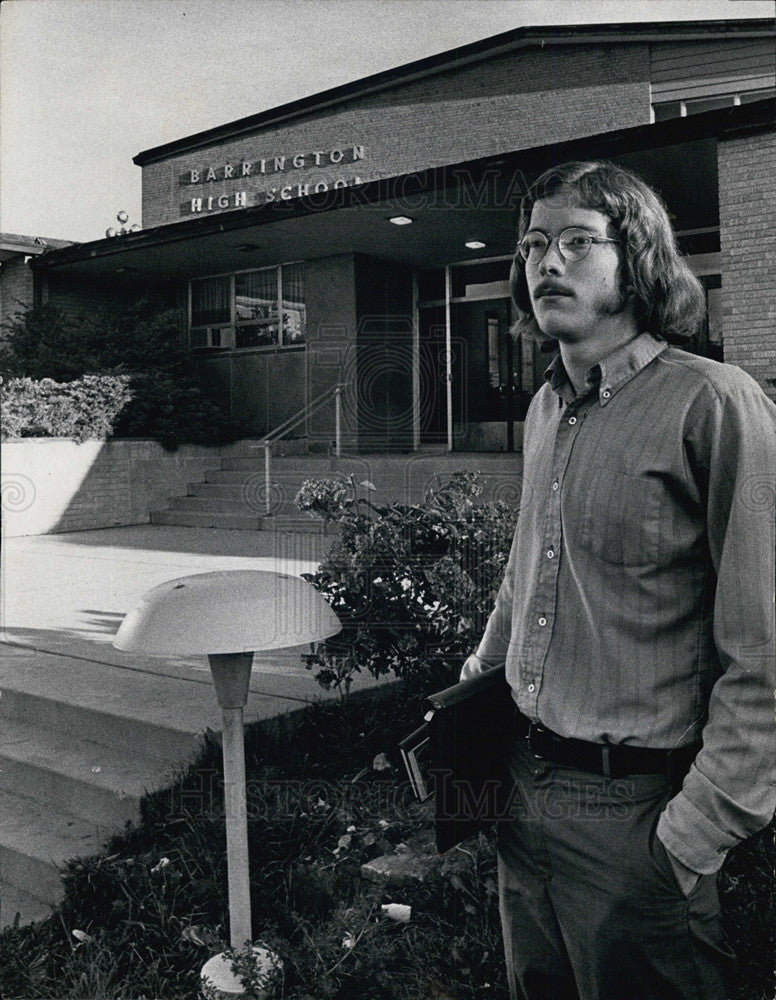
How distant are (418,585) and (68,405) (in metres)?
10.2

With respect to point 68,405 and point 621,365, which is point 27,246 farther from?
point 621,365

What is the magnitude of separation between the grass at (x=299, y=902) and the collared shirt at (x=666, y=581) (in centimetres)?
120

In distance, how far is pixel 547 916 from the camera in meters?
1.69

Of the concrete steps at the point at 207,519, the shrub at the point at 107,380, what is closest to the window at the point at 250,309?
the shrub at the point at 107,380

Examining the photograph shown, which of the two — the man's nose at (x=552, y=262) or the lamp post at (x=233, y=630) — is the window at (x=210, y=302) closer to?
the lamp post at (x=233, y=630)

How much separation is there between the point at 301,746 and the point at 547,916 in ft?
7.35

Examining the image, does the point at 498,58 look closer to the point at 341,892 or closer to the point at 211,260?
the point at 211,260

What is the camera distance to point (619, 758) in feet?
5.19

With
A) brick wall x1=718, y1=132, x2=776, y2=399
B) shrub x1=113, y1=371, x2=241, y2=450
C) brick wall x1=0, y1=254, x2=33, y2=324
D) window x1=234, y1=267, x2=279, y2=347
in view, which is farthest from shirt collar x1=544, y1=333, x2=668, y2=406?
brick wall x1=0, y1=254, x2=33, y2=324

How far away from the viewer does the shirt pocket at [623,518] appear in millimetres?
1553

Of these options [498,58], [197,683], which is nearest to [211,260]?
[498,58]

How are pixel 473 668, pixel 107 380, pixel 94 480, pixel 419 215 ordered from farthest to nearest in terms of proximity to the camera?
pixel 107 380 → pixel 419 215 → pixel 94 480 → pixel 473 668

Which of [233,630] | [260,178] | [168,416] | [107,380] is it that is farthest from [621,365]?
[260,178]

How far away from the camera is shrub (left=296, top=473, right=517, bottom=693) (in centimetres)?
360
